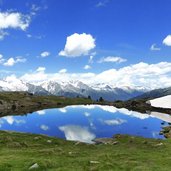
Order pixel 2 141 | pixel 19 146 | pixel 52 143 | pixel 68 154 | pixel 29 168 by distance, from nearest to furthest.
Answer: pixel 29 168 < pixel 68 154 < pixel 19 146 < pixel 2 141 < pixel 52 143

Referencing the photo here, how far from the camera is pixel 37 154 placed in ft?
153

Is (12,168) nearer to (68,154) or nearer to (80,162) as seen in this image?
(80,162)

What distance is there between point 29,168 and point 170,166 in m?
17.0

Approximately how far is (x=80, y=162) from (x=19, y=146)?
915 inches

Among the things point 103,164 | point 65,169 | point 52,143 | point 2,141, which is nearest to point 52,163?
point 65,169

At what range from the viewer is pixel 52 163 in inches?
1483

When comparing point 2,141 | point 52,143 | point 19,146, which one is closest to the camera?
point 19,146

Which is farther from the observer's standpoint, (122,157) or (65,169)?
(122,157)

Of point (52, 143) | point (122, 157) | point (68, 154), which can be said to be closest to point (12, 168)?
point (68, 154)

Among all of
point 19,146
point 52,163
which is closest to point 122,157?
point 52,163

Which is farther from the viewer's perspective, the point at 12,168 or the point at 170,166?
the point at 170,166

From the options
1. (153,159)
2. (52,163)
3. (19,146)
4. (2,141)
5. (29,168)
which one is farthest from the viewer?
(2,141)

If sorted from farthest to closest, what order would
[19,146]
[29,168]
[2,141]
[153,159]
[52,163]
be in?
1. [2,141]
2. [19,146]
3. [153,159]
4. [52,163]
5. [29,168]

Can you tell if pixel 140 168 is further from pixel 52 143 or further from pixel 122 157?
pixel 52 143
